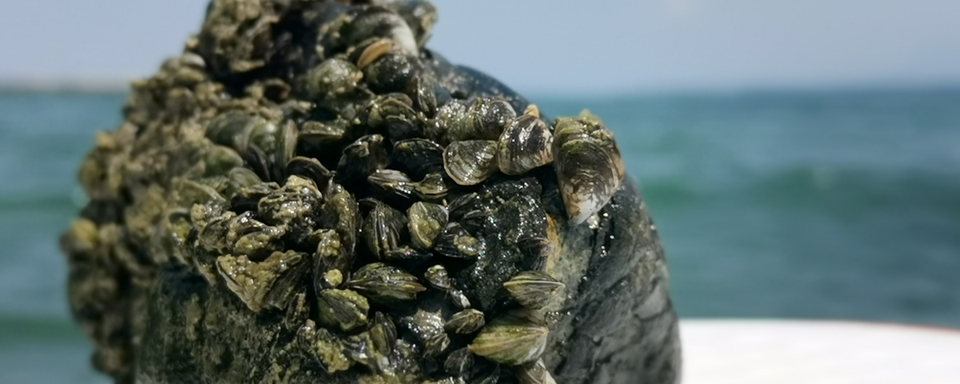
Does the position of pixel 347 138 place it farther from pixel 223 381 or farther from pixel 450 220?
pixel 223 381

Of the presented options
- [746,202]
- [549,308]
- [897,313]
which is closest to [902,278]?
[897,313]

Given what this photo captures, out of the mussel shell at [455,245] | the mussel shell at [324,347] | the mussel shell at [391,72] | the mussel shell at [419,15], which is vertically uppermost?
the mussel shell at [419,15]

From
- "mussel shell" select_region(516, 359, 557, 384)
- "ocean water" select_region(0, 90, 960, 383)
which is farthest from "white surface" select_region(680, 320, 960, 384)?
"ocean water" select_region(0, 90, 960, 383)

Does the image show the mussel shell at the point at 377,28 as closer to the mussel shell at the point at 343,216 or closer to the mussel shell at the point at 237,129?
the mussel shell at the point at 237,129

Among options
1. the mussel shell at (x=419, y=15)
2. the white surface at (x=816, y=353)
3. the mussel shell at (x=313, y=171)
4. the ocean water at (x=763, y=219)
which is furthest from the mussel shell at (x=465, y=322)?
the ocean water at (x=763, y=219)

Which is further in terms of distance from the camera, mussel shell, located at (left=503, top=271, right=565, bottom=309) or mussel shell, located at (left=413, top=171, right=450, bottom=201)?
mussel shell, located at (left=413, top=171, right=450, bottom=201)

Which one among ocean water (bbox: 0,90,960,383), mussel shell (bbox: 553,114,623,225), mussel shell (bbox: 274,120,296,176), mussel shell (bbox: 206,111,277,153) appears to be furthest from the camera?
ocean water (bbox: 0,90,960,383)

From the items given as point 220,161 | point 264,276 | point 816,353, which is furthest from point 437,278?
point 816,353

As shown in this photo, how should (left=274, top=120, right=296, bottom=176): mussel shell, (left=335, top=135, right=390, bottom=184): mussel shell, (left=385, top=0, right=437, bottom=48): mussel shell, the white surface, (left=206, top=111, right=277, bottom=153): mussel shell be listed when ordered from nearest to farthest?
(left=335, top=135, right=390, bottom=184): mussel shell → (left=274, top=120, right=296, bottom=176): mussel shell → (left=206, top=111, right=277, bottom=153): mussel shell → (left=385, top=0, right=437, bottom=48): mussel shell → the white surface

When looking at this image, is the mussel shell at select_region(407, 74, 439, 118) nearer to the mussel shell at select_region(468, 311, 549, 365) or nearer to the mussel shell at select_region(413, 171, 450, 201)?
the mussel shell at select_region(413, 171, 450, 201)
